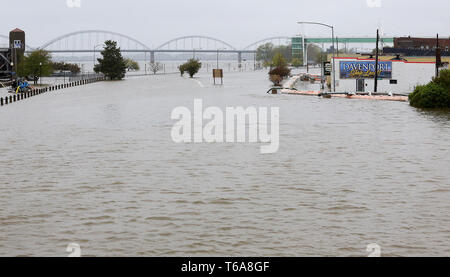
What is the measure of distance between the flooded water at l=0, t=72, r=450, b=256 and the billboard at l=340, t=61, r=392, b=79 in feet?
154

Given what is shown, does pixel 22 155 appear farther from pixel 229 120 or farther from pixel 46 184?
pixel 229 120

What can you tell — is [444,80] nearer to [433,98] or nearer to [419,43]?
[433,98]

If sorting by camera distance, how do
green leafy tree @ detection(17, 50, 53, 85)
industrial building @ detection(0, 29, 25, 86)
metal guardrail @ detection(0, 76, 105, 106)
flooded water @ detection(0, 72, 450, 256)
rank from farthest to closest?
industrial building @ detection(0, 29, 25, 86) < green leafy tree @ detection(17, 50, 53, 85) < metal guardrail @ detection(0, 76, 105, 106) < flooded water @ detection(0, 72, 450, 256)

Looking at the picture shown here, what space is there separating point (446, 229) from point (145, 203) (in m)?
9.58

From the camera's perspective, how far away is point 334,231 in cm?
1812

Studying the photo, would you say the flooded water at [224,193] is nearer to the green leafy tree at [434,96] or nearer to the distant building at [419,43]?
the green leafy tree at [434,96]

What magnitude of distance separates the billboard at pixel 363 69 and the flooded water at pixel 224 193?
1853 inches

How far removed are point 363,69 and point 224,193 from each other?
7215 cm

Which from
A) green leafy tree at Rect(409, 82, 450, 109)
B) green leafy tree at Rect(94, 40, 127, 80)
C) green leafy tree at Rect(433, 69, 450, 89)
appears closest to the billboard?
green leafy tree at Rect(433, 69, 450, 89)

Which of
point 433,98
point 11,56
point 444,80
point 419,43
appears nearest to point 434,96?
point 433,98

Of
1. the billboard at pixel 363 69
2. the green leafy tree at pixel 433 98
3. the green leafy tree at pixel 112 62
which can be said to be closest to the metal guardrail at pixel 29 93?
the green leafy tree at pixel 112 62

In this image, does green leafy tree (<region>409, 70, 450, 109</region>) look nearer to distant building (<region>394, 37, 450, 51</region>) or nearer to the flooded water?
the flooded water

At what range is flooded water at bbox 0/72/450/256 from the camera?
17.1 m
